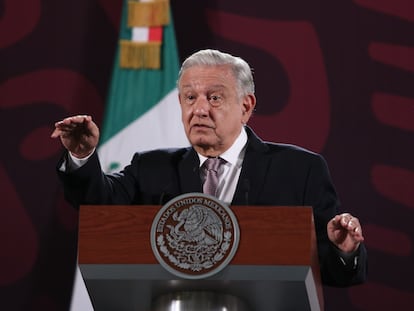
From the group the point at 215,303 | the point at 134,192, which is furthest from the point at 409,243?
the point at 215,303

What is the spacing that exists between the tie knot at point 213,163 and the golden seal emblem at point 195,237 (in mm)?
654

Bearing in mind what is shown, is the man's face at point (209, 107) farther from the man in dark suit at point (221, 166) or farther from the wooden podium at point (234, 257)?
the wooden podium at point (234, 257)

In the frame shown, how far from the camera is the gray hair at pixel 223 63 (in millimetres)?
3279

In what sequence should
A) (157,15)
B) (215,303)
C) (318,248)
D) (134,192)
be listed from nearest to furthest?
(215,303) → (318,248) → (134,192) → (157,15)

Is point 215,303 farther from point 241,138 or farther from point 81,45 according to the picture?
point 81,45

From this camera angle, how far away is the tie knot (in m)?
3.27

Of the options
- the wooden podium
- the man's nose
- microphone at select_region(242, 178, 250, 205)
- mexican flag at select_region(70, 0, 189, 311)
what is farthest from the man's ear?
mexican flag at select_region(70, 0, 189, 311)

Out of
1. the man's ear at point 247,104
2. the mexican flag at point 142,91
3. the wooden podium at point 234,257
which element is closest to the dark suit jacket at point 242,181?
the man's ear at point 247,104

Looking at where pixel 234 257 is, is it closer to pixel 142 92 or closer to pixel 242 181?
pixel 242 181

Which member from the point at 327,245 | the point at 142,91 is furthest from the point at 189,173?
the point at 142,91

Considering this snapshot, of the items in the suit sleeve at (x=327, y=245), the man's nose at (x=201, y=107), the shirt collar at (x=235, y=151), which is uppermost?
the man's nose at (x=201, y=107)

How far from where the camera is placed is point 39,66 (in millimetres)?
5273

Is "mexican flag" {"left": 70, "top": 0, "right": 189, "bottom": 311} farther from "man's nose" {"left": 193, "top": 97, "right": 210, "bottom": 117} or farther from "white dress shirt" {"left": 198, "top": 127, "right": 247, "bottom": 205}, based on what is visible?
"man's nose" {"left": 193, "top": 97, "right": 210, "bottom": 117}

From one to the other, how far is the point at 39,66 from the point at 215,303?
2892 mm
